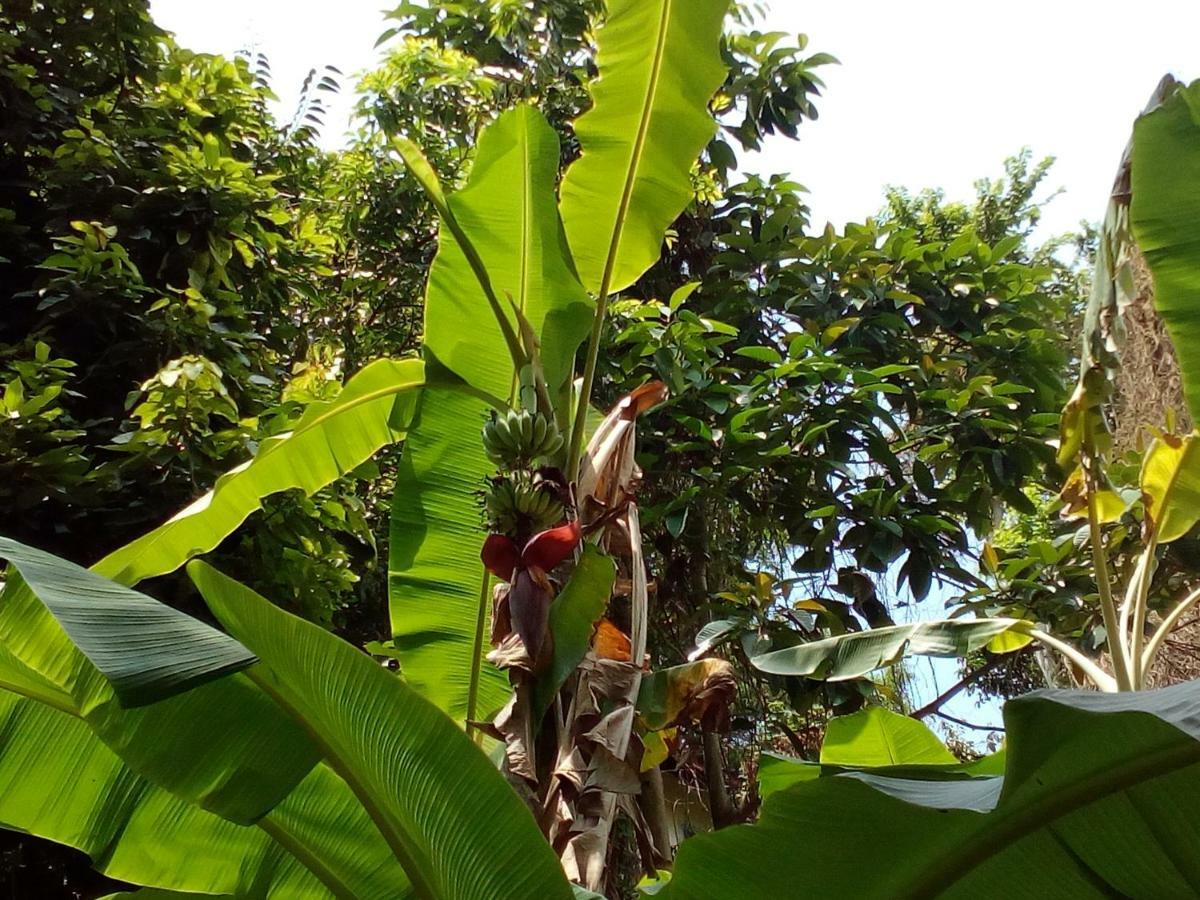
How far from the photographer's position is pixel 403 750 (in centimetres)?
95

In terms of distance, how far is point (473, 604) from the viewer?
1516 millimetres

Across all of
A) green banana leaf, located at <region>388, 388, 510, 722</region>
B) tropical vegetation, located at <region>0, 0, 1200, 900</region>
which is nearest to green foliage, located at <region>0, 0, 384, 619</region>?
tropical vegetation, located at <region>0, 0, 1200, 900</region>

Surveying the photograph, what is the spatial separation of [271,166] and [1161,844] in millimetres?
3829

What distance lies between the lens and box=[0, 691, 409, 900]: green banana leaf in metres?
1.14

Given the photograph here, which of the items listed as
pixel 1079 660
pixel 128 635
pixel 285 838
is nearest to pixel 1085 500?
pixel 1079 660

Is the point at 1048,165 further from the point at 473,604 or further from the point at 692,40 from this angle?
the point at 473,604

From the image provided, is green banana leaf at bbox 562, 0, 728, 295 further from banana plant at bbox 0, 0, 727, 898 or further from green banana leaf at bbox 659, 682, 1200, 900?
green banana leaf at bbox 659, 682, 1200, 900

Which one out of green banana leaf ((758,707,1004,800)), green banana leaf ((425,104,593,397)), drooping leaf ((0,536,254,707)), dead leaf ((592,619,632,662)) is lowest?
green banana leaf ((758,707,1004,800))

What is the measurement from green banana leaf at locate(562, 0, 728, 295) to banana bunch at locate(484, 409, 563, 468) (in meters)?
0.29

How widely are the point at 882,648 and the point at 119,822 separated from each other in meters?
1.11

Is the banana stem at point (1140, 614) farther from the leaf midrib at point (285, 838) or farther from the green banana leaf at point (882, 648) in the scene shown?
the leaf midrib at point (285, 838)

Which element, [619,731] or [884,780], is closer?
[884,780]

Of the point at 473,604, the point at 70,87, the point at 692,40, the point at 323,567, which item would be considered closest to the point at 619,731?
the point at 473,604

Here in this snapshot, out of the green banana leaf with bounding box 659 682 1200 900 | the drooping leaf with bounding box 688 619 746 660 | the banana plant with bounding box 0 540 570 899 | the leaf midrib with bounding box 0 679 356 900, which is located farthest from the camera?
the drooping leaf with bounding box 688 619 746 660
